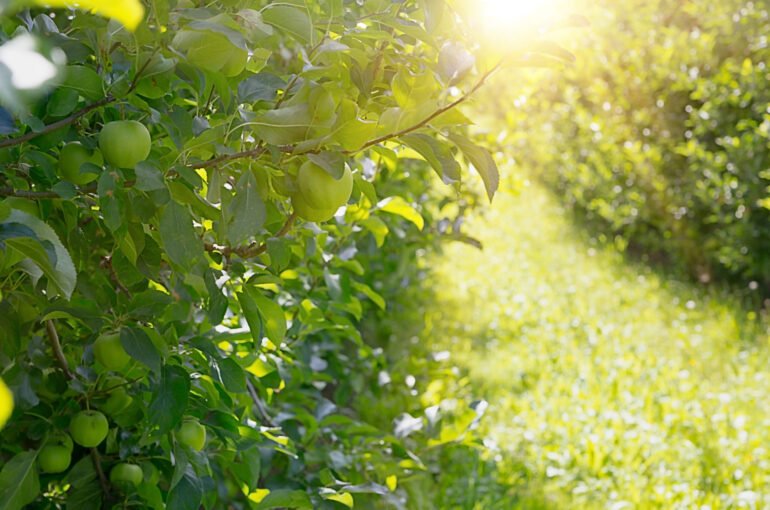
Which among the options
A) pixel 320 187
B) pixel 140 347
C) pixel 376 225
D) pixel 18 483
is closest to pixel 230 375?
pixel 140 347

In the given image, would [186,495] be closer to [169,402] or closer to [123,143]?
[169,402]

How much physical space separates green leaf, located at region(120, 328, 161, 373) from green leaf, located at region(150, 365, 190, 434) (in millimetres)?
76

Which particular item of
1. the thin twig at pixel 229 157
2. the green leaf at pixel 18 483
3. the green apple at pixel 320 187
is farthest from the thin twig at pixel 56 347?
the green apple at pixel 320 187

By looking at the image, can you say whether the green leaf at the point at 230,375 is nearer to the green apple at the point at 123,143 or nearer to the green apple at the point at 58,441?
the green apple at the point at 58,441

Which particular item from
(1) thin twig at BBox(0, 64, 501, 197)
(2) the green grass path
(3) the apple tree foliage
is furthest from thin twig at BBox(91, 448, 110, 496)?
(2) the green grass path

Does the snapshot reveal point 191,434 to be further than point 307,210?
Yes

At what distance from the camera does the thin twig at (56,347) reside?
112cm

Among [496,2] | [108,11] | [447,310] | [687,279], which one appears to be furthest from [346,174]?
[687,279]

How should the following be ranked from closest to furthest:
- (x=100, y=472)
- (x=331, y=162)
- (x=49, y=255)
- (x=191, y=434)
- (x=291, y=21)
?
(x=49, y=255) → (x=331, y=162) → (x=291, y=21) → (x=191, y=434) → (x=100, y=472)

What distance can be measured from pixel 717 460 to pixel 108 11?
10.2ft

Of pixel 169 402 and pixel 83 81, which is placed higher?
pixel 83 81

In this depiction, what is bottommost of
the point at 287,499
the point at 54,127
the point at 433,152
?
the point at 287,499

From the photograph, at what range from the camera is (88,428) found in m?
1.16

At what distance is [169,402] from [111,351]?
10cm
